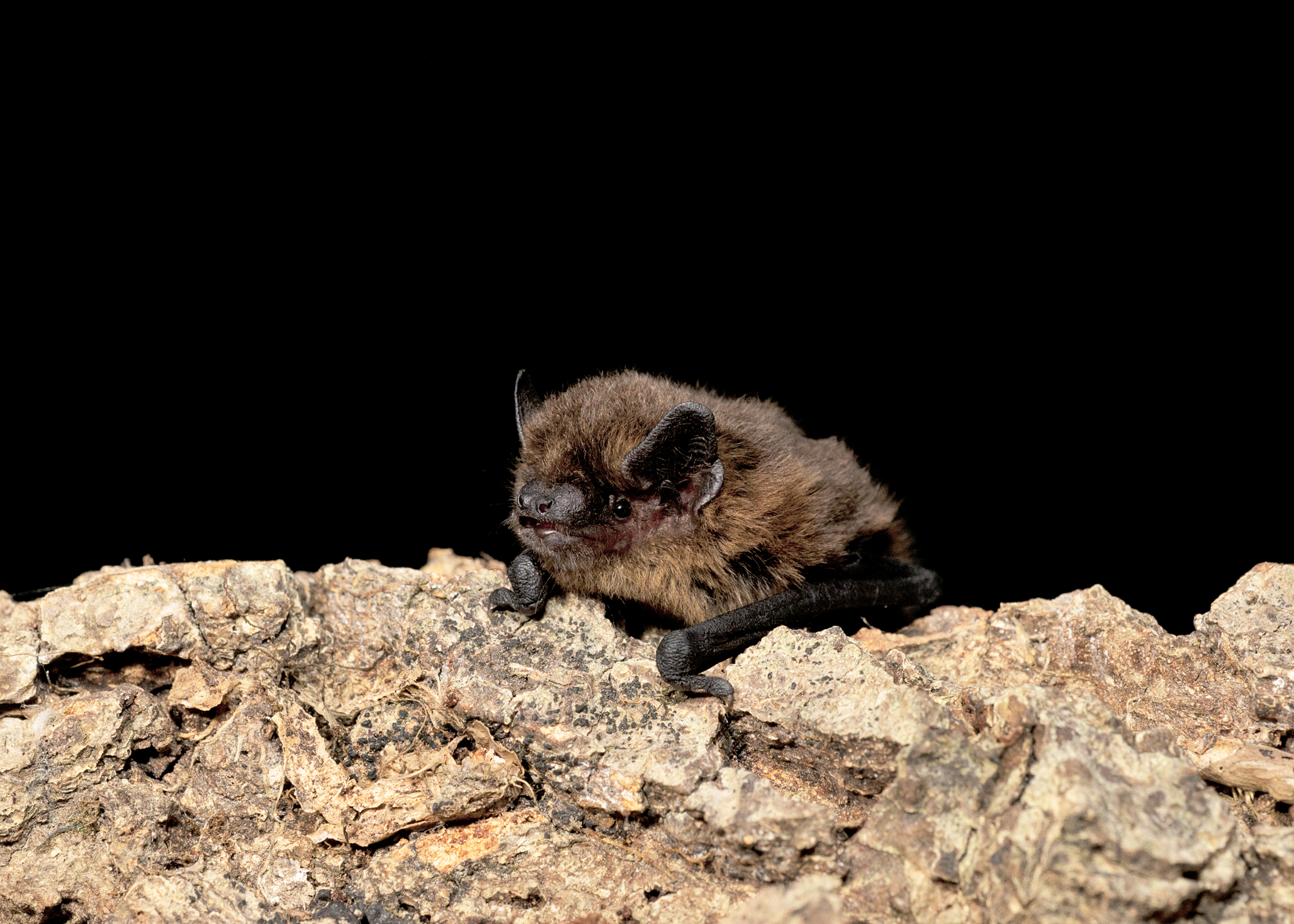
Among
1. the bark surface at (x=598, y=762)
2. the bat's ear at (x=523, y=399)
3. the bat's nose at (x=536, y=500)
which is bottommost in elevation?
the bark surface at (x=598, y=762)

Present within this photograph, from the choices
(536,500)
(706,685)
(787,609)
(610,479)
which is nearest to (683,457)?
(610,479)

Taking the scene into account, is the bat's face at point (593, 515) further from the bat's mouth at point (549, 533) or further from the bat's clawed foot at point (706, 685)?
the bat's clawed foot at point (706, 685)

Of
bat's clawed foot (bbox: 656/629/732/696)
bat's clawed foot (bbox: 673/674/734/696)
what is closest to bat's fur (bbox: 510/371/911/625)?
bat's clawed foot (bbox: 656/629/732/696)

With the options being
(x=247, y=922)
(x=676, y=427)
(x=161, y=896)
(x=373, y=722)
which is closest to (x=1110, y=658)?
(x=676, y=427)

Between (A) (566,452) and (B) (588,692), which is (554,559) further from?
(B) (588,692)

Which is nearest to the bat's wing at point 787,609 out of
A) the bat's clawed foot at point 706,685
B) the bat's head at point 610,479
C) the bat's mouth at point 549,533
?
the bat's clawed foot at point 706,685

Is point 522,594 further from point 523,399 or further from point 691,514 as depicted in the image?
point 523,399

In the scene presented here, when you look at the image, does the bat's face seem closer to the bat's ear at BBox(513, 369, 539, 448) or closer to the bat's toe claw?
the bat's ear at BBox(513, 369, 539, 448)
